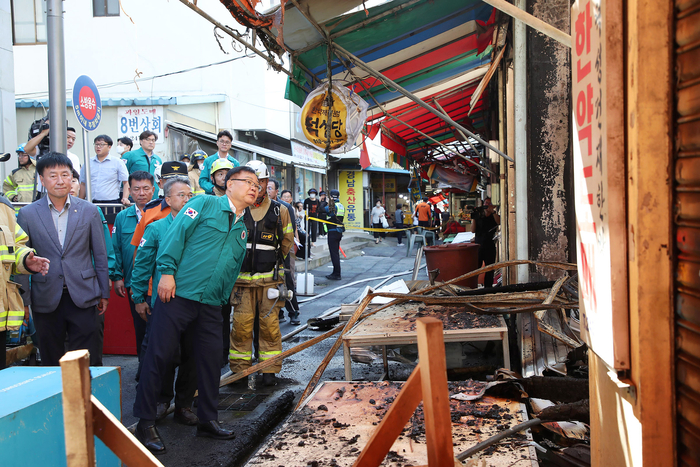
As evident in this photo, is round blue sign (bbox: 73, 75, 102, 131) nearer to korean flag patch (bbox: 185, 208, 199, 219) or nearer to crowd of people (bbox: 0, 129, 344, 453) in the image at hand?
crowd of people (bbox: 0, 129, 344, 453)

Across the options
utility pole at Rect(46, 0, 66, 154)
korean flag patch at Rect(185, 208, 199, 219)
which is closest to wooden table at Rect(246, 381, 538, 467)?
korean flag patch at Rect(185, 208, 199, 219)

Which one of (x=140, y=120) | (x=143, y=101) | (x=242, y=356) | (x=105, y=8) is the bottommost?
(x=242, y=356)

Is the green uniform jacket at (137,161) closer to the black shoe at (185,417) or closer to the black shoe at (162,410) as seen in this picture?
the black shoe at (162,410)

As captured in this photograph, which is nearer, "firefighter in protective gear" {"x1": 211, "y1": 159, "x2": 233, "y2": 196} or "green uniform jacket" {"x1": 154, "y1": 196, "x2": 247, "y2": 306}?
"green uniform jacket" {"x1": 154, "y1": 196, "x2": 247, "y2": 306}

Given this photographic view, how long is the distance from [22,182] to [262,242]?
15.5 feet

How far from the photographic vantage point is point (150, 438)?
3.67 m

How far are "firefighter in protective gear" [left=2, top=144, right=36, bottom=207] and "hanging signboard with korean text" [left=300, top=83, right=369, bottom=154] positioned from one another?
454 cm

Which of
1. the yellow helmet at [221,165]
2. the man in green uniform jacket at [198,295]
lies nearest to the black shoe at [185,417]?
the man in green uniform jacket at [198,295]

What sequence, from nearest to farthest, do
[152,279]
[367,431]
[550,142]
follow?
1. [367,431]
2. [152,279]
3. [550,142]

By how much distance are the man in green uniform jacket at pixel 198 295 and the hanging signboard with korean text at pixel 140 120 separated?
1243 centimetres

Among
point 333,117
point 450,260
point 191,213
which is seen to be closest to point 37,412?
point 191,213

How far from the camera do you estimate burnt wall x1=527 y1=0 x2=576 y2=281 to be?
16.1 ft

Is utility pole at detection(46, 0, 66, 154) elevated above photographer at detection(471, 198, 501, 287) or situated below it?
above

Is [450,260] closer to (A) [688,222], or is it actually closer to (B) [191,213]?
(B) [191,213]
